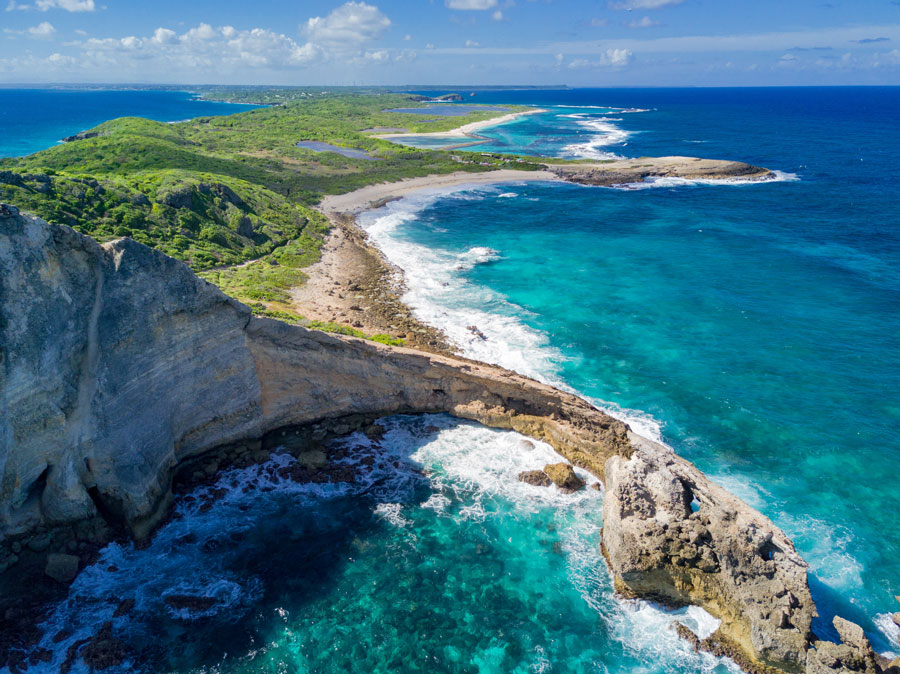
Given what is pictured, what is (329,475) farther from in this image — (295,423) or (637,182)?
(637,182)

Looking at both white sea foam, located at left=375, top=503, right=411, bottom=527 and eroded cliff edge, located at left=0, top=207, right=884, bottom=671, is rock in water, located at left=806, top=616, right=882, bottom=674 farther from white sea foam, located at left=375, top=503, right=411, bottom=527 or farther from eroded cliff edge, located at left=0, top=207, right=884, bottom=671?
white sea foam, located at left=375, top=503, right=411, bottom=527

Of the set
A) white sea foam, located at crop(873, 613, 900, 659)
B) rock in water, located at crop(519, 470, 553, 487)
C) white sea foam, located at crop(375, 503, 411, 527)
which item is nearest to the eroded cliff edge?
rock in water, located at crop(519, 470, 553, 487)

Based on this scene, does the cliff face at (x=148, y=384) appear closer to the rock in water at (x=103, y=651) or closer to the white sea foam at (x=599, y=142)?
the rock in water at (x=103, y=651)

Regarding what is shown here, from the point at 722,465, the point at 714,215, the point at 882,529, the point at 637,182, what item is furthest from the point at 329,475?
the point at 637,182

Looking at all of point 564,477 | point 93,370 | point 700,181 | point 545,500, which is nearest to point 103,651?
point 93,370

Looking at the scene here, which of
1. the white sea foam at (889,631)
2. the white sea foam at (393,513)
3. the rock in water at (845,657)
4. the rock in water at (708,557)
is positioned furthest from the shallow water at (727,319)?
the white sea foam at (393,513)
